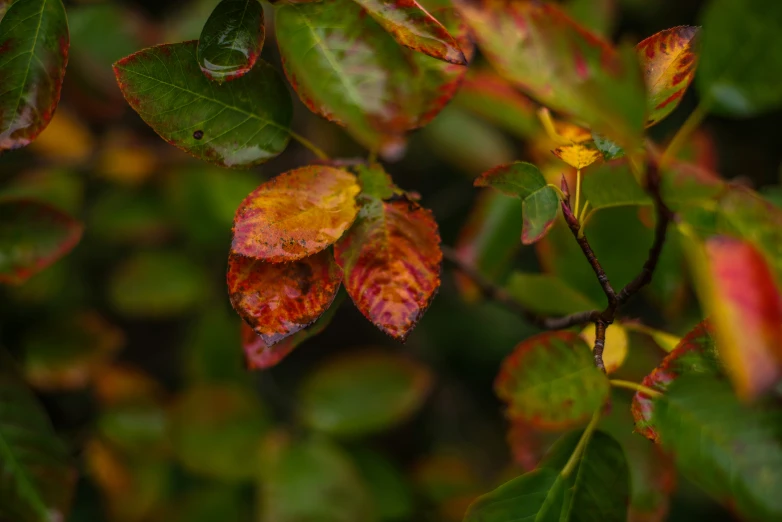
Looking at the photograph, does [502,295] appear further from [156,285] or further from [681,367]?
[156,285]

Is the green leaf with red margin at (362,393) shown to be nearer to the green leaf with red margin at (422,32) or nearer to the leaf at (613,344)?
the leaf at (613,344)

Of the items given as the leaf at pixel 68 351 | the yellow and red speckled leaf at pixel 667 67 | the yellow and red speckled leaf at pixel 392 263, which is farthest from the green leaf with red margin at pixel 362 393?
the yellow and red speckled leaf at pixel 667 67

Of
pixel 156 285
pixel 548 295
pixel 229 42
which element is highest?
pixel 229 42

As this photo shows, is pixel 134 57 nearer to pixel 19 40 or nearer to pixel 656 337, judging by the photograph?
pixel 19 40

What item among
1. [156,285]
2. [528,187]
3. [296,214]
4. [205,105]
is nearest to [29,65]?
[205,105]

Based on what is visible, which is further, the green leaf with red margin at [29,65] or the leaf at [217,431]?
the leaf at [217,431]

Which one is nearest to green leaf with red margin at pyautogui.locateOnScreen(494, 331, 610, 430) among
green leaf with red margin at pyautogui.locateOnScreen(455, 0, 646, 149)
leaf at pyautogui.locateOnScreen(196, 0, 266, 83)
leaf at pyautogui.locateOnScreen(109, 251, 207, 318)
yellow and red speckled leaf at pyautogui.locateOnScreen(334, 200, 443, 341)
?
yellow and red speckled leaf at pyautogui.locateOnScreen(334, 200, 443, 341)

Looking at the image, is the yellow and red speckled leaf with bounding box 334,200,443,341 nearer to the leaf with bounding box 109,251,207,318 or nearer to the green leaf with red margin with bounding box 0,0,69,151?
the green leaf with red margin with bounding box 0,0,69,151

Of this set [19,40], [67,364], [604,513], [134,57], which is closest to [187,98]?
[134,57]
